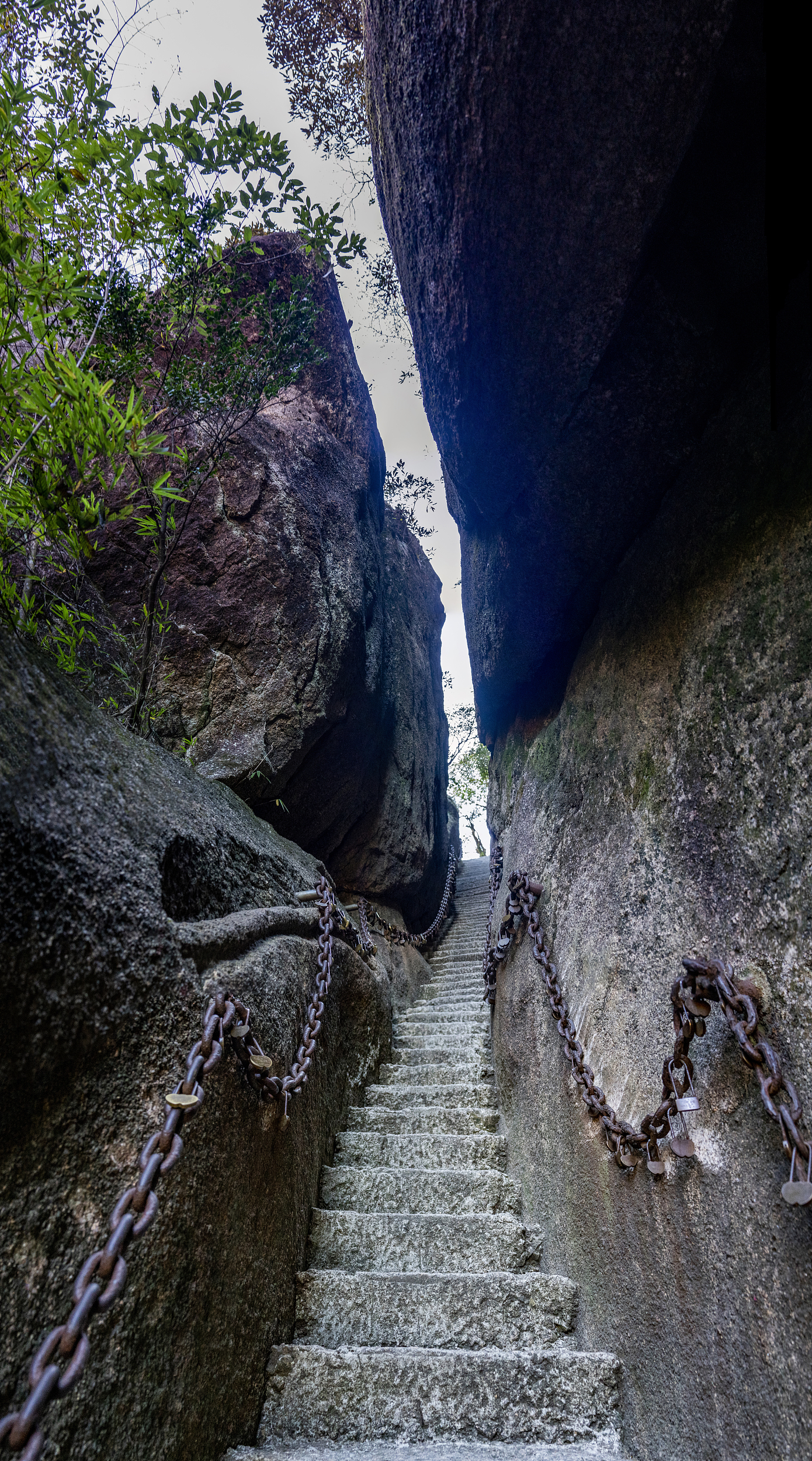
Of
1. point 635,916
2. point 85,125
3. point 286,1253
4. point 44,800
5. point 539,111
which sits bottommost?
point 286,1253

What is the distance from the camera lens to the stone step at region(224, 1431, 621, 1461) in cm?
169

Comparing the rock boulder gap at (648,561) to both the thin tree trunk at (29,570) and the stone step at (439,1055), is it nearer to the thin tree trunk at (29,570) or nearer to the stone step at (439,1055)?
the stone step at (439,1055)

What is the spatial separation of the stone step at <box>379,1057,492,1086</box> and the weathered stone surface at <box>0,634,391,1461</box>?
162cm

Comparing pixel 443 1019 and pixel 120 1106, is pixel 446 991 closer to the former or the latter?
pixel 443 1019

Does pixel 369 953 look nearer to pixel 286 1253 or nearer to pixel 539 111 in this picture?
pixel 286 1253

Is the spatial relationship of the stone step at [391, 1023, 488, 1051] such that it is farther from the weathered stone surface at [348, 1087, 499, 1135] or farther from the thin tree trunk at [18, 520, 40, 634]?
the thin tree trunk at [18, 520, 40, 634]

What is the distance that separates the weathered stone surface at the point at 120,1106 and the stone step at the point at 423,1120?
3.09 feet

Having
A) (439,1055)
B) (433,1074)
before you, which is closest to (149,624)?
(433,1074)

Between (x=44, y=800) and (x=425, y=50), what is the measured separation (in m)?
2.97

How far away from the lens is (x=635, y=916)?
2.34 metres

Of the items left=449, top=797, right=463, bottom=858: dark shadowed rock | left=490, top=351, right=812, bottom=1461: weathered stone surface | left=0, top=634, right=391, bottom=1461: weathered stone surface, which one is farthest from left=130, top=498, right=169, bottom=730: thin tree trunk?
left=449, top=797, right=463, bottom=858: dark shadowed rock

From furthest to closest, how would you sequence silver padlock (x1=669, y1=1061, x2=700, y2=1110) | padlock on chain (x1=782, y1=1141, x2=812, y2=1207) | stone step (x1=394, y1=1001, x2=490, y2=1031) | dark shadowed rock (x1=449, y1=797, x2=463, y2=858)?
1. dark shadowed rock (x1=449, y1=797, x2=463, y2=858)
2. stone step (x1=394, y1=1001, x2=490, y2=1031)
3. silver padlock (x1=669, y1=1061, x2=700, y2=1110)
4. padlock on chain (x1=782, y1=1141, x2=812, y2=1207)

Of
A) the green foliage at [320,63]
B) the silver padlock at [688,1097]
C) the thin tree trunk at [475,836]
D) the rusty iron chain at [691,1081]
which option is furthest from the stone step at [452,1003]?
the thin tree trunk at [475,836]

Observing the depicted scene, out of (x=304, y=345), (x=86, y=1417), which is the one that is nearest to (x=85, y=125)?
(x=304, y=345)
